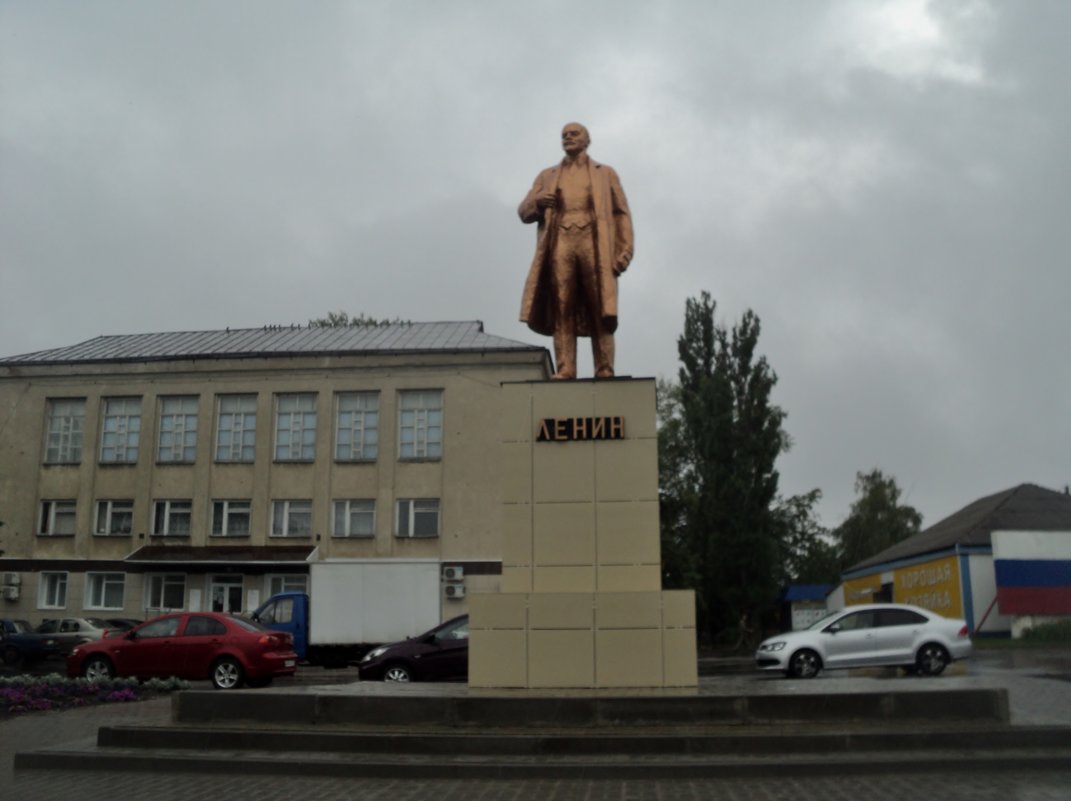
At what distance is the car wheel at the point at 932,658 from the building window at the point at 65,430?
32.2m

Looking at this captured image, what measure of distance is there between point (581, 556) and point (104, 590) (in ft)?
108

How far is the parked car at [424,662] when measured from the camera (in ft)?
58.7

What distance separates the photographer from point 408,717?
956cm

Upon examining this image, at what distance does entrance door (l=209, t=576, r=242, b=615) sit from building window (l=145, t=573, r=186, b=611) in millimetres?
1194

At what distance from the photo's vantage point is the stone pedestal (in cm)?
1018

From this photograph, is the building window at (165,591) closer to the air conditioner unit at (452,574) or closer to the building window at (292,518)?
the building window at (292,518)

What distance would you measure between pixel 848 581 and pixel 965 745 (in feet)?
124

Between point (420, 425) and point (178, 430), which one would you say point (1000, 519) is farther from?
point (178, 430)

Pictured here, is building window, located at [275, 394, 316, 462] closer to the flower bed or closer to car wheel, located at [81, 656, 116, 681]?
car wheel, located at [81, 656, 116, 681]

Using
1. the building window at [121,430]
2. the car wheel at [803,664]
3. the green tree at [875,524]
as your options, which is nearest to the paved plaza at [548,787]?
the car wheel at [803,664]

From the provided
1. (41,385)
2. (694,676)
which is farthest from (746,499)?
(694,676)

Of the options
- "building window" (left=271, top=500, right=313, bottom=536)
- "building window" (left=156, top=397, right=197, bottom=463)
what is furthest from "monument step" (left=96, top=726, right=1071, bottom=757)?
"building window" (left=156, top=397, right=197, bottom=463)

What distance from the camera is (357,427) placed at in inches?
1515

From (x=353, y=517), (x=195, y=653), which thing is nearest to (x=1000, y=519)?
(x=353, y=517)
